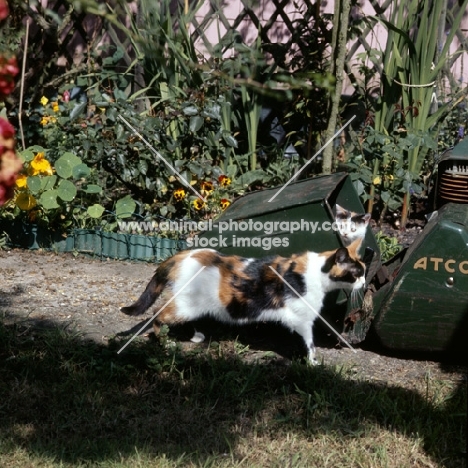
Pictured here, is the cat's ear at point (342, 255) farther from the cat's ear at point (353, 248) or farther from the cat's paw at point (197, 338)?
Result: the cat's paw at point (197, 338)

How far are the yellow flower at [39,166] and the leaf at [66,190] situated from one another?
0.16 meters

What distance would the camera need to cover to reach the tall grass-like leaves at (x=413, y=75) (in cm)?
629

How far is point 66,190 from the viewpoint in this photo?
18.7 feet

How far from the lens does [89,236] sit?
591 centimetres

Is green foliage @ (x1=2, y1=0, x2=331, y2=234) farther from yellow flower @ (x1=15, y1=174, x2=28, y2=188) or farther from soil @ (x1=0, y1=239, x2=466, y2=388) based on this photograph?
soil @ (x1=0, y1=239, x2=466, y2=388)

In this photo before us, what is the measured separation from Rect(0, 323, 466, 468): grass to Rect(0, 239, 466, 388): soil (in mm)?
155

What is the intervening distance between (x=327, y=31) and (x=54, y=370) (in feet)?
12.7

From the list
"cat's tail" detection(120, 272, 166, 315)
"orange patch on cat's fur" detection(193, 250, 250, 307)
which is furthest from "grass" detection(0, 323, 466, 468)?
"orange patch on cat's fur" detection(193, 250, 250, 307)

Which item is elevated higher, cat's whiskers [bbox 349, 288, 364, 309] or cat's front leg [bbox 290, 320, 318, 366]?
cat's whiskers [bbox 349, 288, 364, 309]

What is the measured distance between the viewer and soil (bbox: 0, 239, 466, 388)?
4309 mm

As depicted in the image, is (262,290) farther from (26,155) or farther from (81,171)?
(26,155)

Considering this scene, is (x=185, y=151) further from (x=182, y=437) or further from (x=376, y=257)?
(x=182, y=437)

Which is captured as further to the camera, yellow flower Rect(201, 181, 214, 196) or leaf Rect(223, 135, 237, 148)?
leaf Rect(223, 135, 237, 148)

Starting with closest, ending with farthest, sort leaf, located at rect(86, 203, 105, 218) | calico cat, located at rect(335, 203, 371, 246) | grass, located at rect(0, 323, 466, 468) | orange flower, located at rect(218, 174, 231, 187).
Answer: grass, located at rect(0, 323, 466, 468)
calico cat, located at rect(335, 203, 371, 246)
leaf, located at rect(86, 203, 105, 218)
orange flower, located at rect(218, 174, 231, 187)
